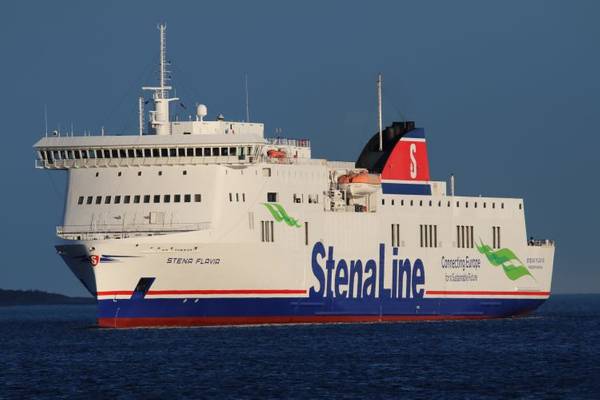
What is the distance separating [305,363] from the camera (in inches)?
1885

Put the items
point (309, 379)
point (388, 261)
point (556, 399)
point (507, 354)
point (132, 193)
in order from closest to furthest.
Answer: point (556, 399) → point (309, 379) → point (507, 354) → point (132, 193) → point (388, 261)

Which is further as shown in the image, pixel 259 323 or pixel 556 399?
pixel 259 323

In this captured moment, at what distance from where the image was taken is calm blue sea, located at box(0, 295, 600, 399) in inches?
1630

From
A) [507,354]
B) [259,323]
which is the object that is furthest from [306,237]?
[507,354]

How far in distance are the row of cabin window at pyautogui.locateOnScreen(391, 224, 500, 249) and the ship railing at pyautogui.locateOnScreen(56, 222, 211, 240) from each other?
37.6 feet

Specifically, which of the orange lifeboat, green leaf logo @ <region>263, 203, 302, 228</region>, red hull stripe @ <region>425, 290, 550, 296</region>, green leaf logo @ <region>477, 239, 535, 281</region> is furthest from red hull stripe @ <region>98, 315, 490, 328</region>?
green leaf logo @ <region>477, 239, 535, 281</region>

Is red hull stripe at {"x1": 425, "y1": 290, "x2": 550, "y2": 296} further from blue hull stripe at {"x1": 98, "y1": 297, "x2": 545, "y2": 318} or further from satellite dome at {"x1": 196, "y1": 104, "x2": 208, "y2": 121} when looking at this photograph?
satellite dome at {"x1": 196, "y1": 104, "x2": 208, "y2": 121}

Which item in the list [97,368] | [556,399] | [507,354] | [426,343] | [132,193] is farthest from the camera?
[132,193]

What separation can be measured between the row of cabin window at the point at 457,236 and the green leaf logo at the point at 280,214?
6.59 metres

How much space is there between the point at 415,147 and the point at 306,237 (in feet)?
33.3

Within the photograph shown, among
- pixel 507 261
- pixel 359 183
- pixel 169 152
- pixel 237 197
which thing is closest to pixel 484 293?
pixel 507 261

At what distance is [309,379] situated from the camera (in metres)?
43.7

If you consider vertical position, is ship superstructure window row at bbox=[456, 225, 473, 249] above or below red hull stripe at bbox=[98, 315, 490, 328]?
above

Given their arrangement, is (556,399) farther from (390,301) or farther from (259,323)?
(390,301)
